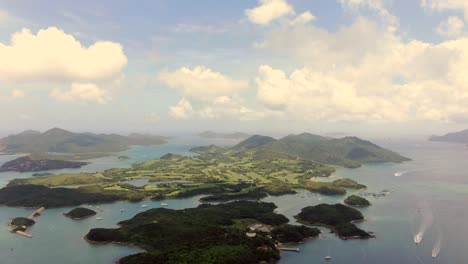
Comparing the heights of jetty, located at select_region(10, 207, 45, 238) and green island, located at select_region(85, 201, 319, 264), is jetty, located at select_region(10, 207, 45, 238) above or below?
below

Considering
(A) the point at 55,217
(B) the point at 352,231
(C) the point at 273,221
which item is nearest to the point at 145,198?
(A) the point at 55,217

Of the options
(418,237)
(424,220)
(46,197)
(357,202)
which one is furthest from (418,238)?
(46,197)

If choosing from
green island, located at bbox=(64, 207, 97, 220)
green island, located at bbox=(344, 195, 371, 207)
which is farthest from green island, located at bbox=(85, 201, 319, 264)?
green island, located at bbox=(344, 195, 371, 207)

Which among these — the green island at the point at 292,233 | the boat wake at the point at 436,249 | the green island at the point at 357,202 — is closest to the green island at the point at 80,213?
the green island at the point at 292,233

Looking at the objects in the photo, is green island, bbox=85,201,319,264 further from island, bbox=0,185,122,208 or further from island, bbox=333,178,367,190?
island, bbox=333,178,367,190

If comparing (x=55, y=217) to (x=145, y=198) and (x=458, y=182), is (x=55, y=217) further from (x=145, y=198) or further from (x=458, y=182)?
(x=458, y=182)

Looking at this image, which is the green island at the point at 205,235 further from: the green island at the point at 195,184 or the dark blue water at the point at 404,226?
the green island at the point at 195,184
